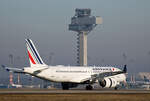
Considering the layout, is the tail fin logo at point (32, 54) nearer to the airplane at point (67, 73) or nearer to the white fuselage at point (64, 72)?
the airplane at point (67, 73)

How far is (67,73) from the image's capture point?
286ft

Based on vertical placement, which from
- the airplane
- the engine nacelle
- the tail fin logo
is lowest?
the engine nacelle

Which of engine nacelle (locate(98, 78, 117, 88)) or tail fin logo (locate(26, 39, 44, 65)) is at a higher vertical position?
tail fin logo (locate(26, 39, 44, 65))

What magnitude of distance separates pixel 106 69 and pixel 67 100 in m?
39.5

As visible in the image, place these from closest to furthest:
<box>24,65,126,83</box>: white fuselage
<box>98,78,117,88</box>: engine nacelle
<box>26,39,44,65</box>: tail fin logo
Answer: <box>24,65,126,83</box>: white fuselage
<box>26,39,44,65</box>: tail fin logo
<box>98,78,117,88</box>: engine nacelle

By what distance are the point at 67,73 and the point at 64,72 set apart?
1.96ft

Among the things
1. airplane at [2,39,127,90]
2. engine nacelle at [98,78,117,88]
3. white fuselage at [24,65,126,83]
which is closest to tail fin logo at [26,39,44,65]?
airplane at [2,39,127,90]

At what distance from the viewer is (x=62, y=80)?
87.7m

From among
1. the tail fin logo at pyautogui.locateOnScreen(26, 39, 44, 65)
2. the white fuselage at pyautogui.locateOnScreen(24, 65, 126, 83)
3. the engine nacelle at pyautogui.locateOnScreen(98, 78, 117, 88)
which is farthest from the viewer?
the engine nacelle at pyautogui.locateOnScreen(98, 78, 117, 88)

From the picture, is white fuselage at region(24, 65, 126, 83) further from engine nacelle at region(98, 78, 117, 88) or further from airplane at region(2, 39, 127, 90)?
engine nacelle at region(98, 78, 117, 88)

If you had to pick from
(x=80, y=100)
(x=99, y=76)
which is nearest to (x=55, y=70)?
(x=99, y=76)

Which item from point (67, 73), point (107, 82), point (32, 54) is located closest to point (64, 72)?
point (67, 73)

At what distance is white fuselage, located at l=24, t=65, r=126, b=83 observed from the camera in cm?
8500

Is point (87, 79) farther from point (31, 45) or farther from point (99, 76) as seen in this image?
point (31, 45)
